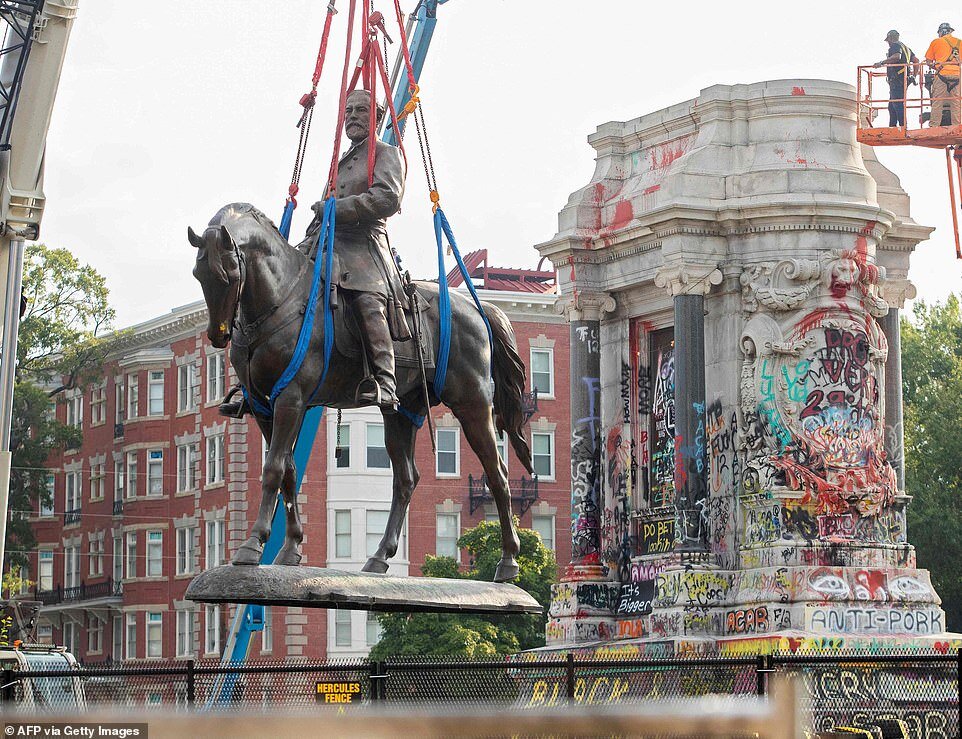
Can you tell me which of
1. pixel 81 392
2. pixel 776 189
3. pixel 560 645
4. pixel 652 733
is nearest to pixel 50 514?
pixel 81 392

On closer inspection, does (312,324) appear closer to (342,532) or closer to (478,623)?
(478,623)

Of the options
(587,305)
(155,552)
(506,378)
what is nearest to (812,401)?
(587,305)

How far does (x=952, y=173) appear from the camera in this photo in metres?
43.4

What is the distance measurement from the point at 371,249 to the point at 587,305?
2629 cm

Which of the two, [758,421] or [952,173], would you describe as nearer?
[758,421]

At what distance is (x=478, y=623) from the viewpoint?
52.6 meters

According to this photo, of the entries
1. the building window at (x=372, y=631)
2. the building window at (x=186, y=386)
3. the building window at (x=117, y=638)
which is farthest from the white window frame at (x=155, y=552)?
the building window at (x=372, y=631)

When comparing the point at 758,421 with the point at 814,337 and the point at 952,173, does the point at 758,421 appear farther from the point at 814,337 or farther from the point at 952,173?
the point at 952,173

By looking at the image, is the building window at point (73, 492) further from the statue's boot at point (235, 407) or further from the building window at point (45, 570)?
the statue's boot at point (235, 407)

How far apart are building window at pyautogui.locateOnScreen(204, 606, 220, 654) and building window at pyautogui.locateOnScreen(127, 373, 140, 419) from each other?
1046 cm

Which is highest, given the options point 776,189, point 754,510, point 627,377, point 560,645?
point 776,189

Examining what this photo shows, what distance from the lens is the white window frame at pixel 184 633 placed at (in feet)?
217

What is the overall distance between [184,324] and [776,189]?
3585 cm

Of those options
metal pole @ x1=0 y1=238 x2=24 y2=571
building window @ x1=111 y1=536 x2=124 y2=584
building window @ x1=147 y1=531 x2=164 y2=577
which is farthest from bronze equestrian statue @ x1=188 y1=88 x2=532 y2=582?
building window @ x1=111 y1=536 x2=124 y2=584
